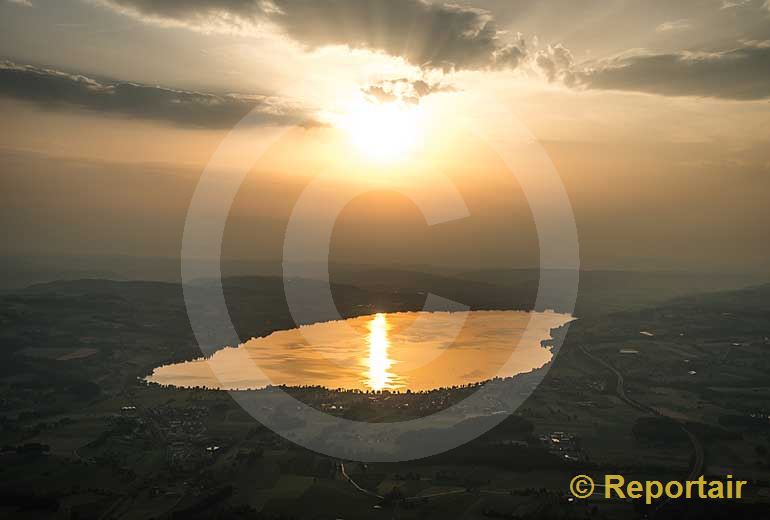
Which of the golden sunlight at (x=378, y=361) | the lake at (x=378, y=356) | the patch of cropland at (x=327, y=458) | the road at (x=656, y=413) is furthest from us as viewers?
the lake at (x=378, y=356)

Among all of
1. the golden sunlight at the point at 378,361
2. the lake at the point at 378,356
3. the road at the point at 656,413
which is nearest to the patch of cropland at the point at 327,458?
the road at the point at 656,413

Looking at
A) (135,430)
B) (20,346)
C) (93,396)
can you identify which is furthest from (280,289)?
(135,430)

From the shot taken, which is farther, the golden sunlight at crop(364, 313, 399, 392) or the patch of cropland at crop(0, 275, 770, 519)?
the golden sunlight at crop(364, 313, 399, 392)

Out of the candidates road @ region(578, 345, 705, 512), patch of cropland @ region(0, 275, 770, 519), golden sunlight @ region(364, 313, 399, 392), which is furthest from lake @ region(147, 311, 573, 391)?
road @ region(578, 345, 705, 512)

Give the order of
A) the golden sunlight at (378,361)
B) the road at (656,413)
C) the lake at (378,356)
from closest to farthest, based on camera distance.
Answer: the road at (656,413) → the golden sunlight at (378,361) → the lake at (378,356)

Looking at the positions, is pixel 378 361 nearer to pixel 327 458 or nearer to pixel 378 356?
pixel 378 356

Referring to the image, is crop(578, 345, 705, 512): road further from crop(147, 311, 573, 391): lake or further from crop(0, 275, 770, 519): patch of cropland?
crop(147, 311, 573, 391): lake

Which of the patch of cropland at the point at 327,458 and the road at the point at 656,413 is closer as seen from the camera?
the patch of cropland at the point at 327,458

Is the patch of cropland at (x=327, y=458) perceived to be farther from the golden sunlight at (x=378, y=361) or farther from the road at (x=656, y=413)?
the golden sunlight at (x=378, y=361)
